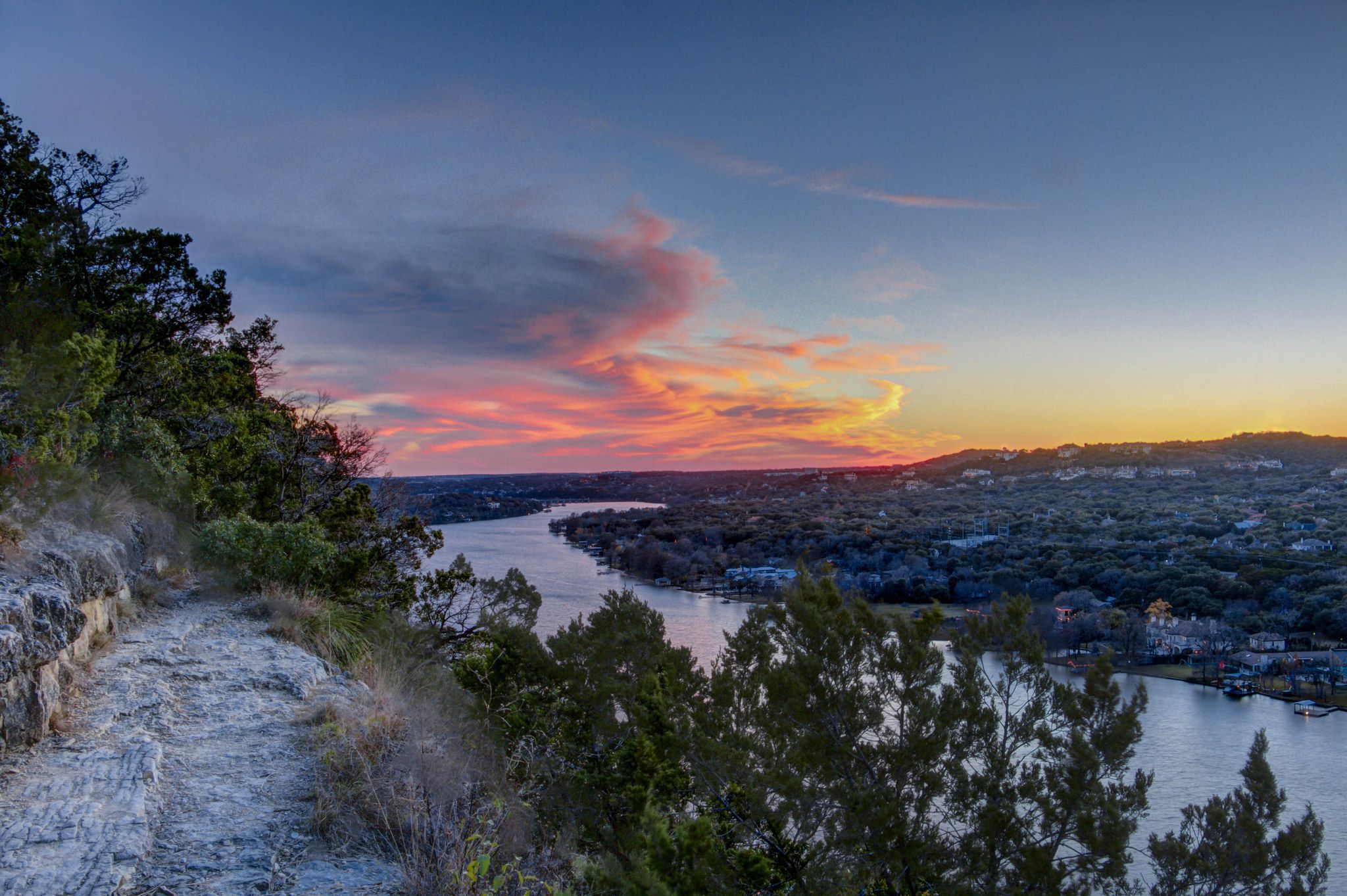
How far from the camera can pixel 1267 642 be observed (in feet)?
71.0

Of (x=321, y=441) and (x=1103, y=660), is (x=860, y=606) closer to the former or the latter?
(x=1103, y=660)

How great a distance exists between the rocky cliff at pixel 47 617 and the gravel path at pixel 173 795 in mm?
203

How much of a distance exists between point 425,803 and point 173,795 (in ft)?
4.37

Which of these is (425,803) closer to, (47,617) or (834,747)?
(47,617)

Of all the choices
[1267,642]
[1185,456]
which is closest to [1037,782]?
[1267,642]

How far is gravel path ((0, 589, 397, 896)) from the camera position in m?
3.02

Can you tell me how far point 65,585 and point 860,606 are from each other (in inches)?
263

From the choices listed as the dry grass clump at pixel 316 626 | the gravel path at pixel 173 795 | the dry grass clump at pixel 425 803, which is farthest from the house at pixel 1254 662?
the gravel path at pixel 173 795

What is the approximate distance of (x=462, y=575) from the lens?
12.5 m

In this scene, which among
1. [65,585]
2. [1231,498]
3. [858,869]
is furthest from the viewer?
[1231,498]

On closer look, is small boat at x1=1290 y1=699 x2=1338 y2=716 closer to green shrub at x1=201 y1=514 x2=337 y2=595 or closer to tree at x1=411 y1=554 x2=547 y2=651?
tree at x1=411 y1=554 x2=547 y2=651

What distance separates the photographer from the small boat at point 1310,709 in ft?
58.5

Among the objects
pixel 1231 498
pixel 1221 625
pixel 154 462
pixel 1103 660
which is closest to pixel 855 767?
pixel 1103 660

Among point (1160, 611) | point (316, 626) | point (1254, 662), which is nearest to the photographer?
point (316, 626)
